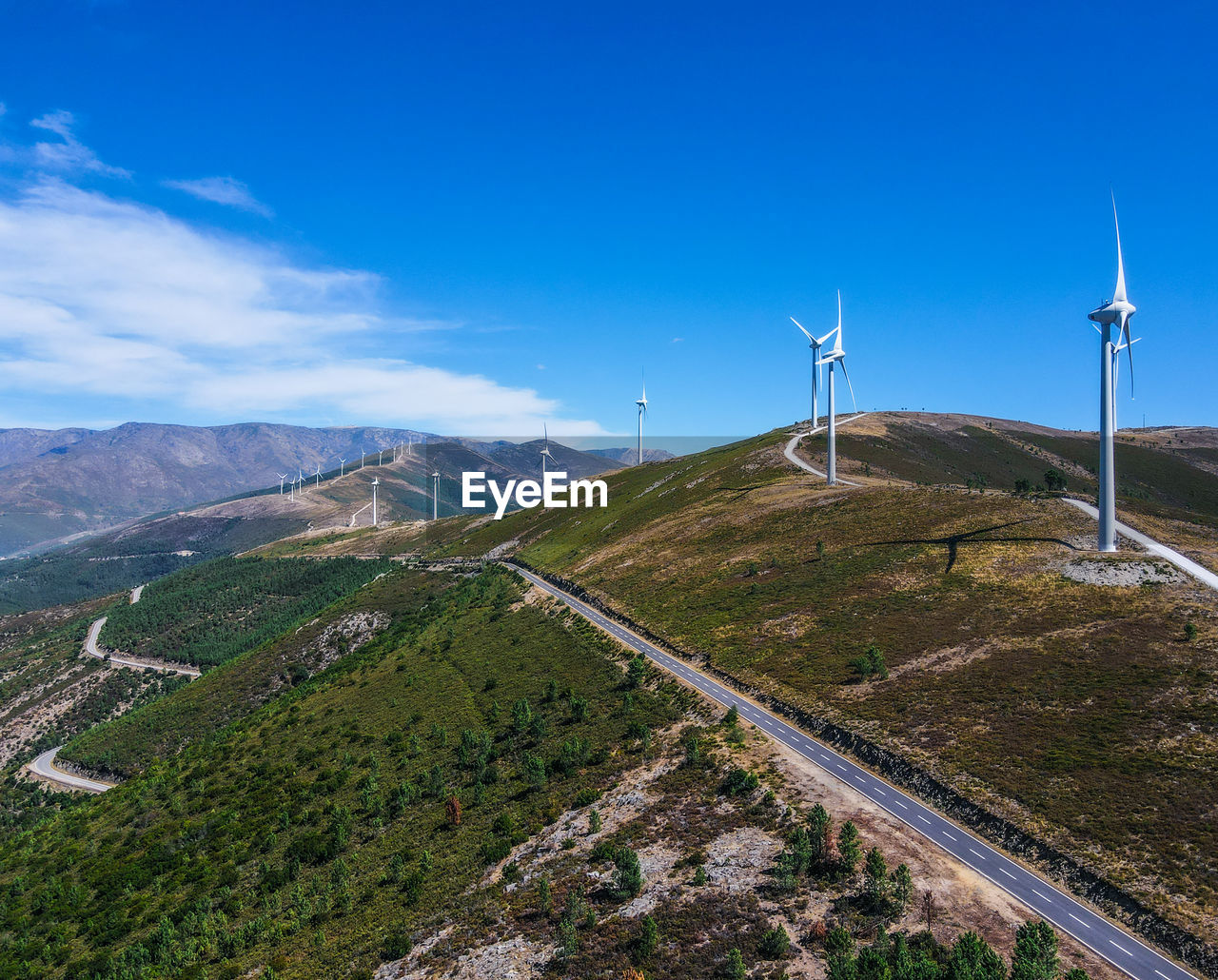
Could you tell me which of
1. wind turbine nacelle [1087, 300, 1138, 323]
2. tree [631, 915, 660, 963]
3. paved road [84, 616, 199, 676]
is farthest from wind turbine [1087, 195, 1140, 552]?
paved road [84, 616, 199, 676]

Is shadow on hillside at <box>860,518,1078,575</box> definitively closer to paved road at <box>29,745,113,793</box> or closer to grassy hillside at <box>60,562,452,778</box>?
grassy hillside at <box>60,562,452,778</box>

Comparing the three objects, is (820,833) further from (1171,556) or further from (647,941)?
(1171,556)

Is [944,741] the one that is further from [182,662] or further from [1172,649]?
[182,662]

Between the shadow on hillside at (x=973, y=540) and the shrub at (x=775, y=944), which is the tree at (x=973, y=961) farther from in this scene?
the shadow on hillside at (x=973, y=540)

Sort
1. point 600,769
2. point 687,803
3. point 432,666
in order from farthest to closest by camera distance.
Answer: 1. point 432,666
2. point 600,769
3. point 687,803

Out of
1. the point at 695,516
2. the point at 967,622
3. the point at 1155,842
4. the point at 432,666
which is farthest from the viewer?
the point at 695,516

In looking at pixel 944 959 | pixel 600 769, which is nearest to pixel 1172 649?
pixel 944 959

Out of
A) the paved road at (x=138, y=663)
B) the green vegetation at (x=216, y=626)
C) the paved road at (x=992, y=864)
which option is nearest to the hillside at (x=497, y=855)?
the paved road at (x=992, y=864)
